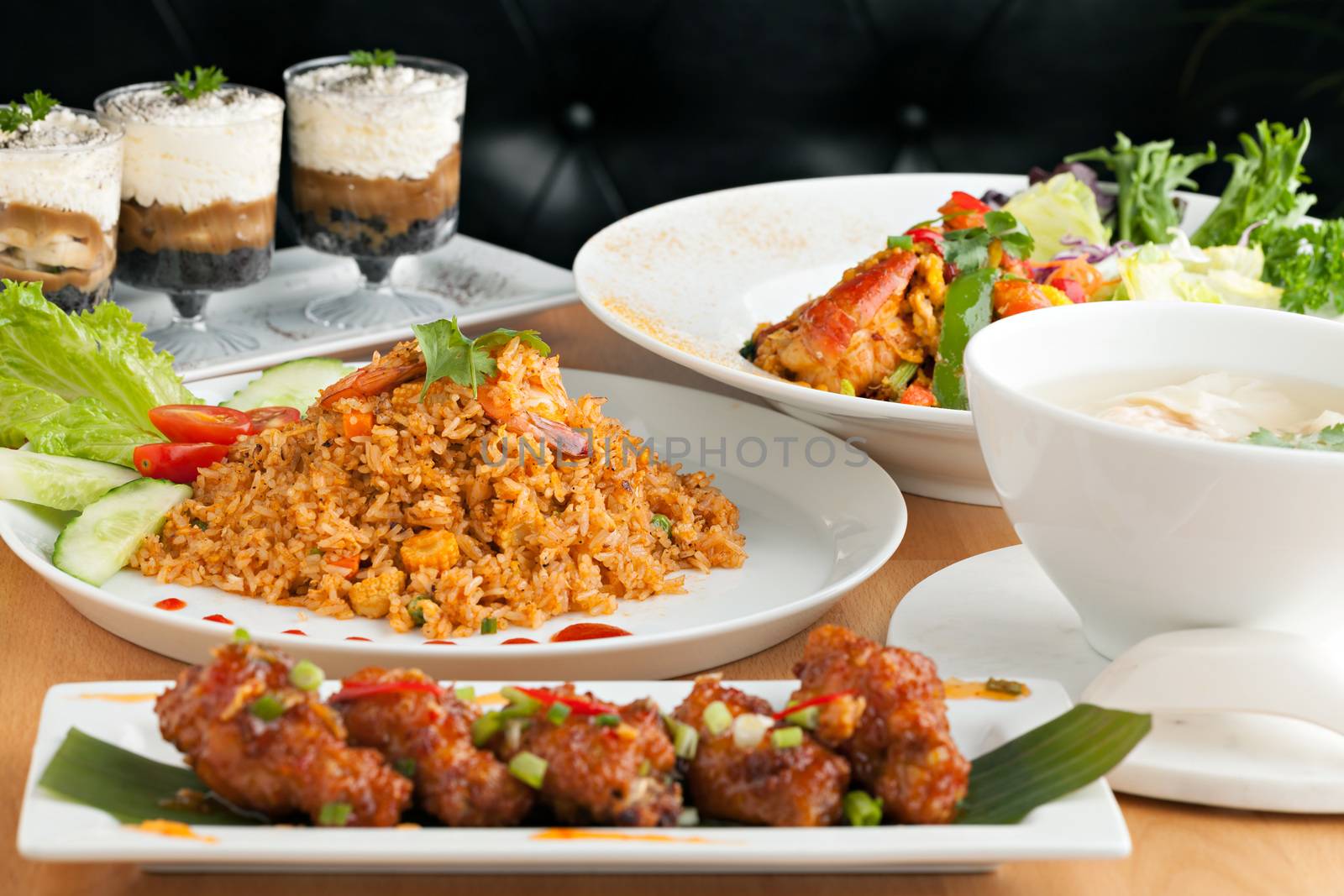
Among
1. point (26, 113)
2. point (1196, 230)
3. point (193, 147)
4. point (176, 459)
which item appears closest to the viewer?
point (176, 459)

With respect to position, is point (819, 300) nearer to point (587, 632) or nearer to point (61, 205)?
point (587, 632)

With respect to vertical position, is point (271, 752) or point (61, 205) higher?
point (271, 752)

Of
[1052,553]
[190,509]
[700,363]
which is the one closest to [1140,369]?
[1052,553]

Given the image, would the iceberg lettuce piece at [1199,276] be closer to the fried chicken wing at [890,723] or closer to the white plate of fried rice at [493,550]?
the white plate of fried rice at [493,550]

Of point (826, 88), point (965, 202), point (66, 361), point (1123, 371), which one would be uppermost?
point (1123, 371)

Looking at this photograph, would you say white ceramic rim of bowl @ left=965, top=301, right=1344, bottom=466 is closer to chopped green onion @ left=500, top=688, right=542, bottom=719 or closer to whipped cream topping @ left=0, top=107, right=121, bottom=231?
chopped green onion @ left=500, top=688, right=542, bottom=719

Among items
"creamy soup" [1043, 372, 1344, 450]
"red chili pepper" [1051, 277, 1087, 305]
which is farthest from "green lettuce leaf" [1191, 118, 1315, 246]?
"creamy soup" [1043, 372, 1344, 450]

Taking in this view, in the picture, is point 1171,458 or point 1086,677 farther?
point 1086,677

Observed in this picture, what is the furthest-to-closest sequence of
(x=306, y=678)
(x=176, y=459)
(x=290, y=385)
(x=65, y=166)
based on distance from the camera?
(x=65, y=166) → (x=290, y=385) → (x=176, y=459) → (x=306, y=678)

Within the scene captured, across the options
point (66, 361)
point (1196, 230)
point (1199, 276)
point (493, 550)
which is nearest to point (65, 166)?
point (66, 361)
